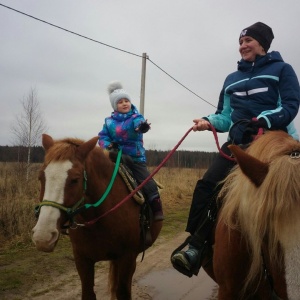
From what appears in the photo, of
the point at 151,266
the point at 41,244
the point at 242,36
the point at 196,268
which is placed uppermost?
the point at 242,36

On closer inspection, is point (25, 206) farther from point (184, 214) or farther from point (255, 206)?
point (255, 206)

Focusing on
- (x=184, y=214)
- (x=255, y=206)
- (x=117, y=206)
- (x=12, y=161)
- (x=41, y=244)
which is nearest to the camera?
(x=255, y=206)

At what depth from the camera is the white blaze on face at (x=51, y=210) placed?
2588mm

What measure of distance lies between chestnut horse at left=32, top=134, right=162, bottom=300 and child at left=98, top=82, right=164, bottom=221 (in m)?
0.39

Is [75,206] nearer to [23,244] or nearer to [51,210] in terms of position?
[51,210]

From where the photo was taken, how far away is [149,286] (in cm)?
483

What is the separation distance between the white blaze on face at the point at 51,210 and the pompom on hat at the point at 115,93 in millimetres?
1772

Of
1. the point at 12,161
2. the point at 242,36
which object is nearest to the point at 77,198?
the point at 242,36

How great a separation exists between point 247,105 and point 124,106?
184 cm

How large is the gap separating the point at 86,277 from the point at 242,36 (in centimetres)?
262

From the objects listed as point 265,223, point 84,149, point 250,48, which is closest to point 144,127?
point 84,149

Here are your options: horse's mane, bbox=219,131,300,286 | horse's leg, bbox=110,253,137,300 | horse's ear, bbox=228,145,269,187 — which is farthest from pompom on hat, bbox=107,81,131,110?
horse's ear, bbox=228,145,269,187

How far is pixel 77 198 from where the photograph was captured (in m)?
2.93

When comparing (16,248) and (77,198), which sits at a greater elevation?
(77,198)
